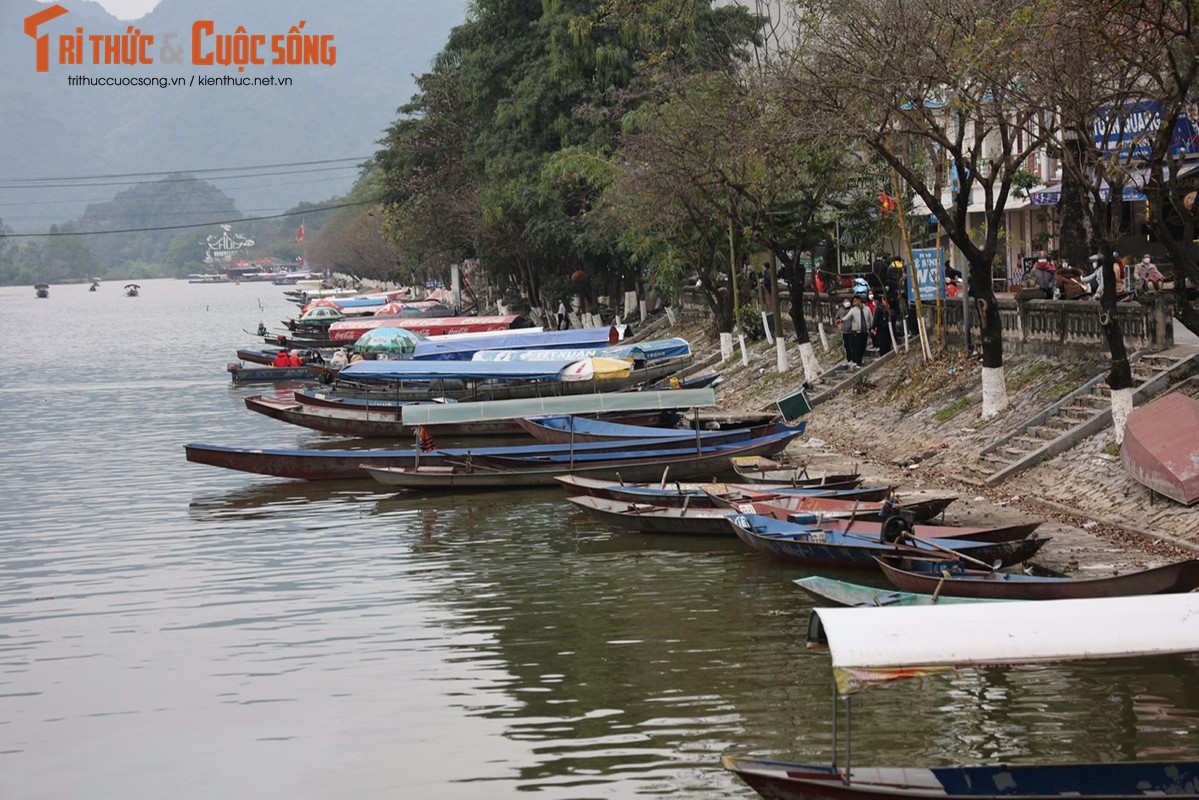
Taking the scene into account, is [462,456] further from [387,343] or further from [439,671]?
[387,343]

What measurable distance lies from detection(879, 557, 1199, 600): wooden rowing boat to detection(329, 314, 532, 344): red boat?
44.4 m


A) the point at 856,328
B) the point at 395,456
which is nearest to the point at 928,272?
the point at 856,328

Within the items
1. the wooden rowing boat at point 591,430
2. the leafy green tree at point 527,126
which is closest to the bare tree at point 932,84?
the wooden rowing boat at point 591,430

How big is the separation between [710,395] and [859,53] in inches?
303

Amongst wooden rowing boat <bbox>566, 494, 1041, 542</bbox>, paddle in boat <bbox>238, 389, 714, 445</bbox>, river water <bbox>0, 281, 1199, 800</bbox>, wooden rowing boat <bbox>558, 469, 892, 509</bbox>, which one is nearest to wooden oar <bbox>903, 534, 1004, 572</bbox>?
river water <bbox>0, 281, 1199, 800</bbox>

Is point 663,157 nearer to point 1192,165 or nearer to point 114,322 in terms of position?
point 1192,165

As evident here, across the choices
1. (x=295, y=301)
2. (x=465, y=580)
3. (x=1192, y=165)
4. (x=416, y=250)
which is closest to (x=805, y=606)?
(x=465, y=580)

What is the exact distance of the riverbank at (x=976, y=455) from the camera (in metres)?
20.3

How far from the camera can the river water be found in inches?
564

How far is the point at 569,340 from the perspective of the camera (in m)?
51.2

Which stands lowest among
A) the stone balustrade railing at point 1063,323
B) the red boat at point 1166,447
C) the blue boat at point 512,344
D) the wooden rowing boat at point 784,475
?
the wooden rowing boat at point 784,475

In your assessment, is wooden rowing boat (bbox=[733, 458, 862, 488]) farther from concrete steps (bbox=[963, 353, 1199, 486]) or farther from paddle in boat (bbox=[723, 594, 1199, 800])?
paddle in boat (bbox=[723, 594, 1199, 800])

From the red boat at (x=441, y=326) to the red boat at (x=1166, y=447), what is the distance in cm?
4192

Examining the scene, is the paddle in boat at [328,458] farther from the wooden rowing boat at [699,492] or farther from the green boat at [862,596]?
the green boat at [862,596]
